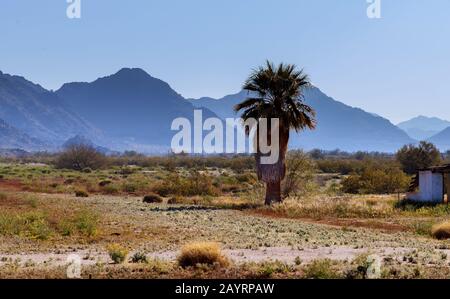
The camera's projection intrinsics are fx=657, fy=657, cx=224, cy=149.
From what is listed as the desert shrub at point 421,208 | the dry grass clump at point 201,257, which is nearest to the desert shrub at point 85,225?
the dry grass clump at point 201,257

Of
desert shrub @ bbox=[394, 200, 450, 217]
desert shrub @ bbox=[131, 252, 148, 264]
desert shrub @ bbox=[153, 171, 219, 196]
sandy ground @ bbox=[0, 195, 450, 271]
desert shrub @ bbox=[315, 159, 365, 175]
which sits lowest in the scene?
sandy ground @ bbox=[0, 195, 450, 271]

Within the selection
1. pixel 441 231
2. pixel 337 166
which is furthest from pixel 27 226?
pixel 337 166

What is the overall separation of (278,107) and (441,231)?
585 inches

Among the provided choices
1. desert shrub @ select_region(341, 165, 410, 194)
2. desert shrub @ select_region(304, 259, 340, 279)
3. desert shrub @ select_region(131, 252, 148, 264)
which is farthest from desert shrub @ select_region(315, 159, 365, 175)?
desert shrub @ select_region(304, 259, 340, 279)

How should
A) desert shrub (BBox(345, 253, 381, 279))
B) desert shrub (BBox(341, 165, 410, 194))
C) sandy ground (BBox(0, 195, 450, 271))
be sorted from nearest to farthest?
desert shrub (BBox(345, 253, 381, 279))
sandy ground (BBox(0, 195, 450, 271))
desert shrub (BBox(341, 165, 410, 194))

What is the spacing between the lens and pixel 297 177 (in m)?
42.8

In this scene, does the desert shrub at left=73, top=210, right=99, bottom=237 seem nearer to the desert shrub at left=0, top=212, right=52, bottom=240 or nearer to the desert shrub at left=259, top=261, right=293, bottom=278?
the desert shrub at left=0, top=212, right=52, bottom=240

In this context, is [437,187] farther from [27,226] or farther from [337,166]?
[337,166]

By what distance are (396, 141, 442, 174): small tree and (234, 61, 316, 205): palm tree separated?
3371 cm

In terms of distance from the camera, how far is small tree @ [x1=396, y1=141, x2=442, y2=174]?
66.6 m

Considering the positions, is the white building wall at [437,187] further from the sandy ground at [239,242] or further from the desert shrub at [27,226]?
the desert shrub at [27,226]

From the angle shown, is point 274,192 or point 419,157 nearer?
point 274,192

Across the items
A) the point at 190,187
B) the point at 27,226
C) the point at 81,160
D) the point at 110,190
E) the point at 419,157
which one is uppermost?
the point at 81,160
